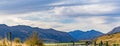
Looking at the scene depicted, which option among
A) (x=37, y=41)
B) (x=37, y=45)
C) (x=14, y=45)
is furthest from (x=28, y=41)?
(x=14, y=45)

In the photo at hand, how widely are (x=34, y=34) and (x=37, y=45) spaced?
13.7ft

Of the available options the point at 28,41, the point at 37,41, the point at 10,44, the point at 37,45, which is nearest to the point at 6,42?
the point at 10,44

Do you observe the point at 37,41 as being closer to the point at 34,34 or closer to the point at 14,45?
the point at 34,34

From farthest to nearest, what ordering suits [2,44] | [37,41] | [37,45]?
[37,41] → [37,45] → [2,44]

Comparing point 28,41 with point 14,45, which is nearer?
point 14,45

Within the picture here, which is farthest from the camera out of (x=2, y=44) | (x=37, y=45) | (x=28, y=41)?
(x=37, y=45)

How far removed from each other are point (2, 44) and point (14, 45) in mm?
1484

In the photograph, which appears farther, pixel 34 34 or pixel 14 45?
pixel 34 34

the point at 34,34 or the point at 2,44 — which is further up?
the point at 34,34

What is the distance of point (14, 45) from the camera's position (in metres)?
29.1

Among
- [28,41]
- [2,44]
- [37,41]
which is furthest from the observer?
[37,41]

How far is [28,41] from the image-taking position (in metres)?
41.3

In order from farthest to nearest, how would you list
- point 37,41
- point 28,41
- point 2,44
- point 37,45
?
1. point 37,41
2. point 37,45
3. point 28,41
4. point 2,44

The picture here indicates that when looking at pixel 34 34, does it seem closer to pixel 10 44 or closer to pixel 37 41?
pixel 37 41
